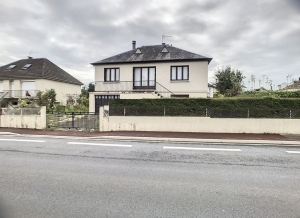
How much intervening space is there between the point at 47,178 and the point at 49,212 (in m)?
1.61

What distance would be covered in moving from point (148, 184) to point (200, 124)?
7.75 metres

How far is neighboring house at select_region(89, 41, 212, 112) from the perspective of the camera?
17828mm

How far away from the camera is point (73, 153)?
675cm

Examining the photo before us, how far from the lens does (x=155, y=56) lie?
19.1 metres

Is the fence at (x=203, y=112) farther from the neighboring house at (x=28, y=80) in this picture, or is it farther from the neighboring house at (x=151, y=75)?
the neighboring house at (x=28, y=80)

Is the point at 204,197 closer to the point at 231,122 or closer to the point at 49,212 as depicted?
the point at 49,212

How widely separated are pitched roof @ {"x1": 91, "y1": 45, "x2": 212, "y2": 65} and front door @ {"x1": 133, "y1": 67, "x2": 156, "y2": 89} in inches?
38.2

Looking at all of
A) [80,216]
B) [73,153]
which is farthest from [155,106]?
[80,216]

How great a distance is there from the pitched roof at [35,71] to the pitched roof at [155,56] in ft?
37.7

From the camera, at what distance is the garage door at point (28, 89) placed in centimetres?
2492

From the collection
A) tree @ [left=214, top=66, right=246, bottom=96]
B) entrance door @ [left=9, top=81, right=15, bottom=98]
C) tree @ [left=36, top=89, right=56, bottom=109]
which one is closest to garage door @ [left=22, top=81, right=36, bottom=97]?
entrance door @ [left=9, top=81, right=15, bottom=98]

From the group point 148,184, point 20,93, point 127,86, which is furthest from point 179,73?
point 20,93

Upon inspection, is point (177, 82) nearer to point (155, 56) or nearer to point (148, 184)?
point (155, 56)

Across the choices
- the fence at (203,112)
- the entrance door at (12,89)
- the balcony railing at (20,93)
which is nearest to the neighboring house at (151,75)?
the fence at (203,112)
